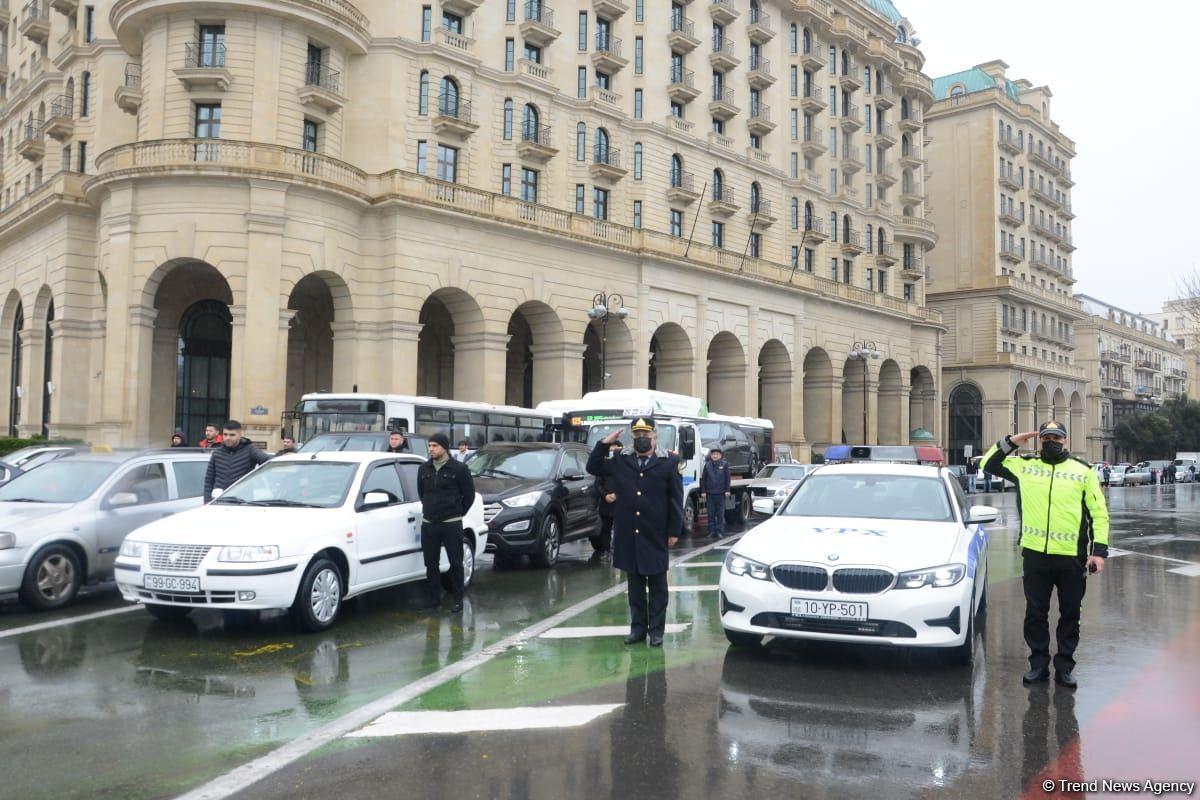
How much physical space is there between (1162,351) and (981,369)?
5371cm

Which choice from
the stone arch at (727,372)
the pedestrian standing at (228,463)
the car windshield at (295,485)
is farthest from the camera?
the stone arch at (727,372)

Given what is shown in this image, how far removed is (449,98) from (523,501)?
85.0 feet

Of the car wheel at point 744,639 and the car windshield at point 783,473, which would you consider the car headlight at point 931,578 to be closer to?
the car wheel at point 744,639

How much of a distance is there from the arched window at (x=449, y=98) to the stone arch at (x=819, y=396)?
25.9 m

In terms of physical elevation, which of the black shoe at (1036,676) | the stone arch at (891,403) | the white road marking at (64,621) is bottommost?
the white road marking at (64,621)

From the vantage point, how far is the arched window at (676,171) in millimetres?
43656

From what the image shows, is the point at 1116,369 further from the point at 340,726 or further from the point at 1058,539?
the point at 340,726

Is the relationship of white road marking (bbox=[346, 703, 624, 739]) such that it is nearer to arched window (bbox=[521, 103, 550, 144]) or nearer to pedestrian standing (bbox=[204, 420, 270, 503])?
pedestrian standing (bbox=[204, 420, 270, 503])

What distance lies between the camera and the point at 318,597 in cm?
832

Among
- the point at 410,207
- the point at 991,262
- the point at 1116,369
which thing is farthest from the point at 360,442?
the point at 1116,369

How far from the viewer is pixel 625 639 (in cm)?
803

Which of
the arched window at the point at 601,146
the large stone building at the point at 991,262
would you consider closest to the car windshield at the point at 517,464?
the arched window at the point at 601,146

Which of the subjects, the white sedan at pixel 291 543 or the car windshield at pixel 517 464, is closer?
the white sedan at pixel 291 543

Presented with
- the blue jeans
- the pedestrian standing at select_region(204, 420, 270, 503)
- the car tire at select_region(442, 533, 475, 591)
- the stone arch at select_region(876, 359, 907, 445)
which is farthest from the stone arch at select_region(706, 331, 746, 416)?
the pedestrian standing at select_region(204, 420, 270, 503)
